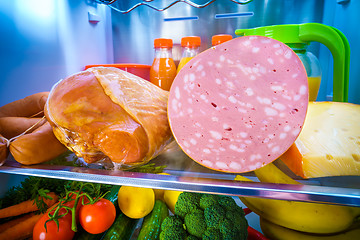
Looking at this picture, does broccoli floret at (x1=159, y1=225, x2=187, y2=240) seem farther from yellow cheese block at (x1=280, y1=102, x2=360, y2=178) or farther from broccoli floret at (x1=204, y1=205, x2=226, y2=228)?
yellow cheese block at (x1=280, y1=102, x2=360, y2=178)

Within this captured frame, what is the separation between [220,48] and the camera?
54 centimetres

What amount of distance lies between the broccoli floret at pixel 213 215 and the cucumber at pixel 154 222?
0.78 feet

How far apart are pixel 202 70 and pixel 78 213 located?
2.45 feet

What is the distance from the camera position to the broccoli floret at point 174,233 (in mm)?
728

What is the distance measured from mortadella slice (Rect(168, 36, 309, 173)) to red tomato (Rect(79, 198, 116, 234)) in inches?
18.1

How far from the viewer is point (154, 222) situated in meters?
0.89

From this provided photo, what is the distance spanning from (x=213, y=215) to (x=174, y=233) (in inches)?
5.4

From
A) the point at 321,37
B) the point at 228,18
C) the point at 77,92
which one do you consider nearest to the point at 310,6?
the point at 228,18

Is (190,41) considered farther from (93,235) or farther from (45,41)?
(93,235)

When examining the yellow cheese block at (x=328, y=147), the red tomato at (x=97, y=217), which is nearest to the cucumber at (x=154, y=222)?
the red tomato at (x=97, y=217)

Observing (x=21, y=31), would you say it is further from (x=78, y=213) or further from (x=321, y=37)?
(x=321, y=37)

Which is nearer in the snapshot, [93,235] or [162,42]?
[93,235]

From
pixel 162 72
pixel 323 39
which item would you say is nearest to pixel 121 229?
pixel 162 72

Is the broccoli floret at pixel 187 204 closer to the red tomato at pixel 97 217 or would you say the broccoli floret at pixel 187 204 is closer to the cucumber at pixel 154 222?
the cucumber at pixel 154 222
